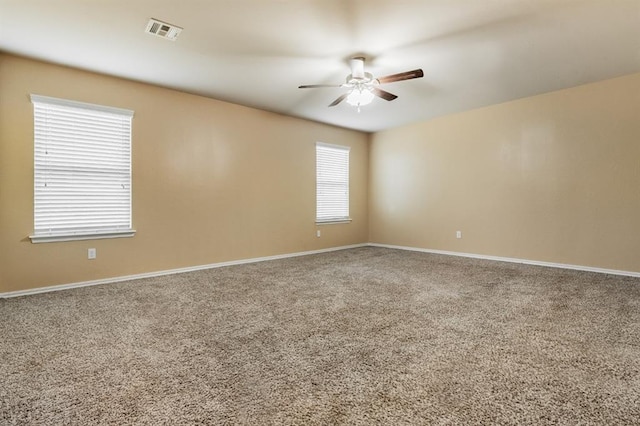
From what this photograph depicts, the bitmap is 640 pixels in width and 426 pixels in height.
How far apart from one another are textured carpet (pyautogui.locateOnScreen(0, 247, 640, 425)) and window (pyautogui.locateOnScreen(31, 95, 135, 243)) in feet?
2.56

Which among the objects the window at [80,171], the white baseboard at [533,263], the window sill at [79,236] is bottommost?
the white baseboard at [533,263]

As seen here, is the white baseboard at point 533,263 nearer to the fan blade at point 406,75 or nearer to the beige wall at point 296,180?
the beige wall at point 296,180

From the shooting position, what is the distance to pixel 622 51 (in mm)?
3373

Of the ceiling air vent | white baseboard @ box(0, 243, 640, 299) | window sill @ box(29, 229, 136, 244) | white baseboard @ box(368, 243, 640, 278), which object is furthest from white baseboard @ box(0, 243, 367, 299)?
the ceiling air vent

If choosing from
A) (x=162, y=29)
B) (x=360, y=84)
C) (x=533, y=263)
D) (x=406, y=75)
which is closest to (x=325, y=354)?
(x=406, y=75)

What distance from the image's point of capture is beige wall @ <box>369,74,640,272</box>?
4.12m

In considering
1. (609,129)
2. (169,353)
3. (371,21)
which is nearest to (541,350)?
(169,353)

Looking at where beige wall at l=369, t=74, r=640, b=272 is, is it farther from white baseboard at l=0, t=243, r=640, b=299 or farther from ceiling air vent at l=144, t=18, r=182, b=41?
ceiling air vent at l=144, t=18, r=182, b=41

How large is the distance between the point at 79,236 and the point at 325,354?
335 centimetres

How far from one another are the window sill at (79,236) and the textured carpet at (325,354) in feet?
1.99

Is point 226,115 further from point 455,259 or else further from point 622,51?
point 622,51

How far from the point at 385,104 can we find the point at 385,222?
8.86ft

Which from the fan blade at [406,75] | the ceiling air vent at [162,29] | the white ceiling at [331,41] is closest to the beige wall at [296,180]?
the white ceiling at [331,41]

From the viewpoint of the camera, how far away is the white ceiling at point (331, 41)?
8.47 feet
